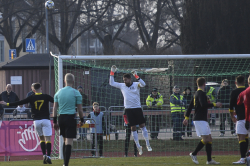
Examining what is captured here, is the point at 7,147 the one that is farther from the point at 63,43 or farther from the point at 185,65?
the point at 63,43

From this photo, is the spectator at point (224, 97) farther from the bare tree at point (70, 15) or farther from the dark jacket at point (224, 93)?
the bare tree at point (70, 15)

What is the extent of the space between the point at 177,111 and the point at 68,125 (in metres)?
6.28

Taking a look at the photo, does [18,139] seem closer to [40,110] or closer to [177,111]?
[40,110]

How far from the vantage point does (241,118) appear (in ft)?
28.8

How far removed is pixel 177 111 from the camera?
13.6 metres

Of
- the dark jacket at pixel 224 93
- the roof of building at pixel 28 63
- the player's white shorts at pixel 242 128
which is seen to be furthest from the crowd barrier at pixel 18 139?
the roof of building at pixel 28 63

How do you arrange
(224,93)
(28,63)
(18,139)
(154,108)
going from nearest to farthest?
(18,139) < (154,108) < (224,93) < (28,63)

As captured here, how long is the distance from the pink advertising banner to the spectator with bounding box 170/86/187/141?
14.5 feet

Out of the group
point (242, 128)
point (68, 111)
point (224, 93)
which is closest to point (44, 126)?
point (68, 111)

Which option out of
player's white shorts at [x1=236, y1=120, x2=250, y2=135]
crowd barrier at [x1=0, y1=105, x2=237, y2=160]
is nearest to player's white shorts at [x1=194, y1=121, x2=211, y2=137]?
player's white shorts at [x1=236, y1=120, x2=250, y2=135]

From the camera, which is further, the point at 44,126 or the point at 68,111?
the point at 44,126

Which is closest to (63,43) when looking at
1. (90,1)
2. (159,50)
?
(90,1)

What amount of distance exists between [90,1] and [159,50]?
667 cm

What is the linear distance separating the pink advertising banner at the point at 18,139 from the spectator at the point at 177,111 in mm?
4430
